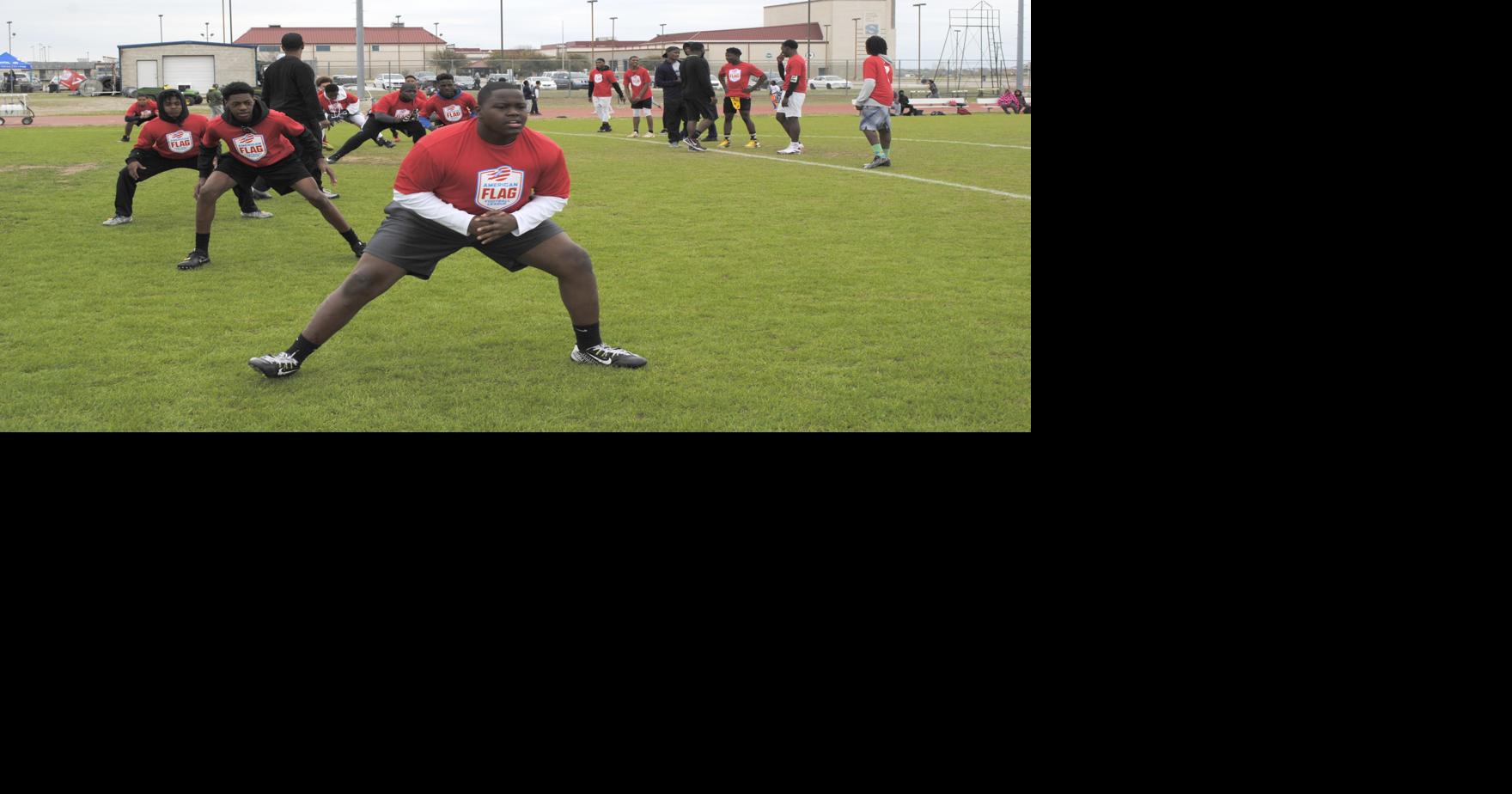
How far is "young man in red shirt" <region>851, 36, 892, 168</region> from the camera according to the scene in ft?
50.2

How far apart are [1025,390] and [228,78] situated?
54.4 m

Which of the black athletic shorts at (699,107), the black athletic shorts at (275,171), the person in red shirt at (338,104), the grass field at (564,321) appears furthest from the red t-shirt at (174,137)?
the black athletic shorts at (699,107)

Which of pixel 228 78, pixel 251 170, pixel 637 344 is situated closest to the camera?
pixel 637 344

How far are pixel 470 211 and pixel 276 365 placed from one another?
1159 mm

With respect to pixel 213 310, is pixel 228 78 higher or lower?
higher

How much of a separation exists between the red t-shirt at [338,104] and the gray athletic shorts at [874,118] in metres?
11.3

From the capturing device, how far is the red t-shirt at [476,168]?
207 inches

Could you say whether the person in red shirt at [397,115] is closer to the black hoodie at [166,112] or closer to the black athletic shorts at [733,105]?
the black athletic shorts at [733,105]

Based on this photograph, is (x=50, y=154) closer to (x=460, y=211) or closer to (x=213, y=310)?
(x=213, y=310)

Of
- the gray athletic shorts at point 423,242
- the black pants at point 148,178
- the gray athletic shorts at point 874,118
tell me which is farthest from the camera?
the gray athletic shorts at point 874,118

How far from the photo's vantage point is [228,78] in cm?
5247

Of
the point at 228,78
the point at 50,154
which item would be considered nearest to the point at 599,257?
the point at 50,154

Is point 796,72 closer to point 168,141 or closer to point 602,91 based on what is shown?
point 602,91

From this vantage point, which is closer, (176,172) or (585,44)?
(176,172)
